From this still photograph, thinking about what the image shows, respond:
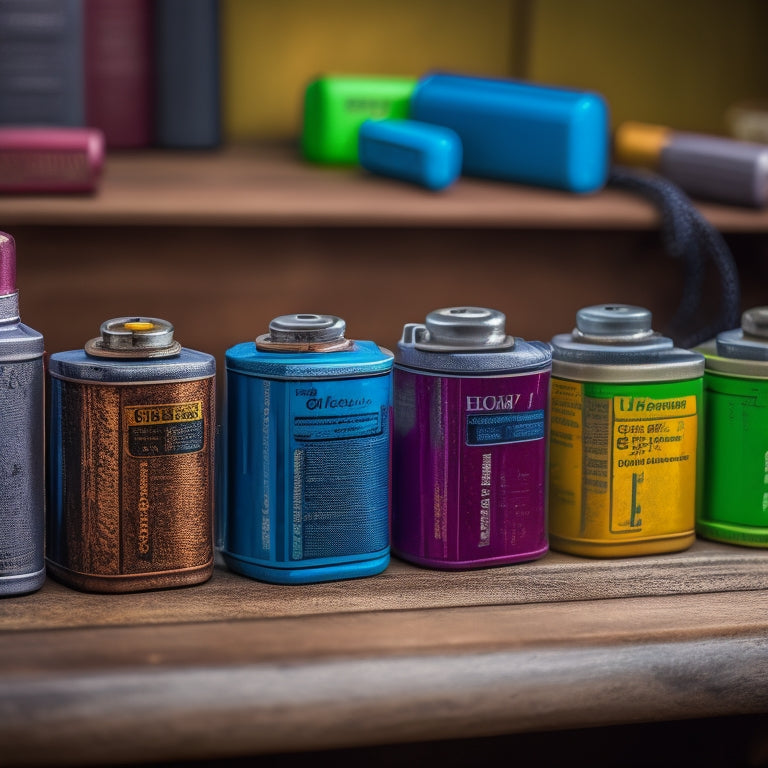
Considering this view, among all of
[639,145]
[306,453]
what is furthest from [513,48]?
[306,453]

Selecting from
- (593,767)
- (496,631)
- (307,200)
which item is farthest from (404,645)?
(307,200)

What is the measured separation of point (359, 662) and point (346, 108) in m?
0.72

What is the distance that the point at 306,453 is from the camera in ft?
1.96

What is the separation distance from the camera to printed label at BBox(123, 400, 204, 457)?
57cm

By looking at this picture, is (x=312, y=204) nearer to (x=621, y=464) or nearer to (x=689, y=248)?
(x=689, y=248)

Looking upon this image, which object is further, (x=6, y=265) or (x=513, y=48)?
(x=513, y=48)

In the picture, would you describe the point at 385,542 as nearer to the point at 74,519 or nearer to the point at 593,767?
the point at 74,519

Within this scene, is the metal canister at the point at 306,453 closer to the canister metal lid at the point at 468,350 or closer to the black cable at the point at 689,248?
the canister metal lid at the point at 468,350

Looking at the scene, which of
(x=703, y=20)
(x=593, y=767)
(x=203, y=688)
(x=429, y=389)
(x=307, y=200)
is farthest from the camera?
(x=703, y=20)

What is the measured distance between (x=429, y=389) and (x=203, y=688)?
19 centimetres

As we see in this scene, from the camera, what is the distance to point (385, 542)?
2.08ft

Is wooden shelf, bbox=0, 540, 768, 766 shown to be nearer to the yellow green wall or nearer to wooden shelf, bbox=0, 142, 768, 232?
wooden shelf, bbox=0, 142, 768, 232

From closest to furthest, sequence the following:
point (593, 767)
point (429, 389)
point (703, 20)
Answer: point (429, 389)
point (593, 767)
point (703, 20)

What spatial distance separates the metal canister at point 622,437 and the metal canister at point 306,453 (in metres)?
0.10
